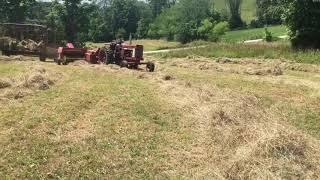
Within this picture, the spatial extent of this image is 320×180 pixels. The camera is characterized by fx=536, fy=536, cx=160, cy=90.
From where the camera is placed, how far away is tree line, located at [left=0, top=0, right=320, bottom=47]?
37.1 m

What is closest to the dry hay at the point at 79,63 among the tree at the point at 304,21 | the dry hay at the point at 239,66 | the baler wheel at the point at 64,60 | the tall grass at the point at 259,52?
the baler wheel at the point at 64,60

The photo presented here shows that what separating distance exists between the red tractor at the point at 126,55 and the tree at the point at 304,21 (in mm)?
15314

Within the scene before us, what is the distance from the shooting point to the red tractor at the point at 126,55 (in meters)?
24.9

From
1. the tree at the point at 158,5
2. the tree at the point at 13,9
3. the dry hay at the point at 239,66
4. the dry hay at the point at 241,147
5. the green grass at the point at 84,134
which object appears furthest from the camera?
the tree at the point at 158,5

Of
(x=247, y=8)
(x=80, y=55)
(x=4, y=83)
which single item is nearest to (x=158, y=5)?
(x=247, y=8)

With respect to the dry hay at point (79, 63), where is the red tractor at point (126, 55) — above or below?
above

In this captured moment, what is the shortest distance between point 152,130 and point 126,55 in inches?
534

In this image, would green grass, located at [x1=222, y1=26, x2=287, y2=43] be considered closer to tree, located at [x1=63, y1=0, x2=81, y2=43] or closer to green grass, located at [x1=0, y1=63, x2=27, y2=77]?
tree, located at [x1=63, y1=0, x2=81, y2=43]

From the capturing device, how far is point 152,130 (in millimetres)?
12305

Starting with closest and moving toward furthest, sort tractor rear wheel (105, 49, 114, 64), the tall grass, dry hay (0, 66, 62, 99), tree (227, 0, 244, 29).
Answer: dry hay (0, 66, 62, 99) < tractor rear wheel (105, 49, 114, 64) < the tall grass < tree (227, 0, 244, 29)

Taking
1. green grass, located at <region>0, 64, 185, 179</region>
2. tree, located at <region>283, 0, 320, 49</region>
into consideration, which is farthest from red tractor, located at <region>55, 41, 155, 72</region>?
tree, located at <region>283, 0, 320, 49</region>

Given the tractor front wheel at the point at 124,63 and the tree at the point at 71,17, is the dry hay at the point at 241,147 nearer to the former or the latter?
the tractor front wheel at the point at 124,63

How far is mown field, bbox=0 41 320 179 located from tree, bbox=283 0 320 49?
720 inches

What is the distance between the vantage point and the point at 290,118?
602 inches
